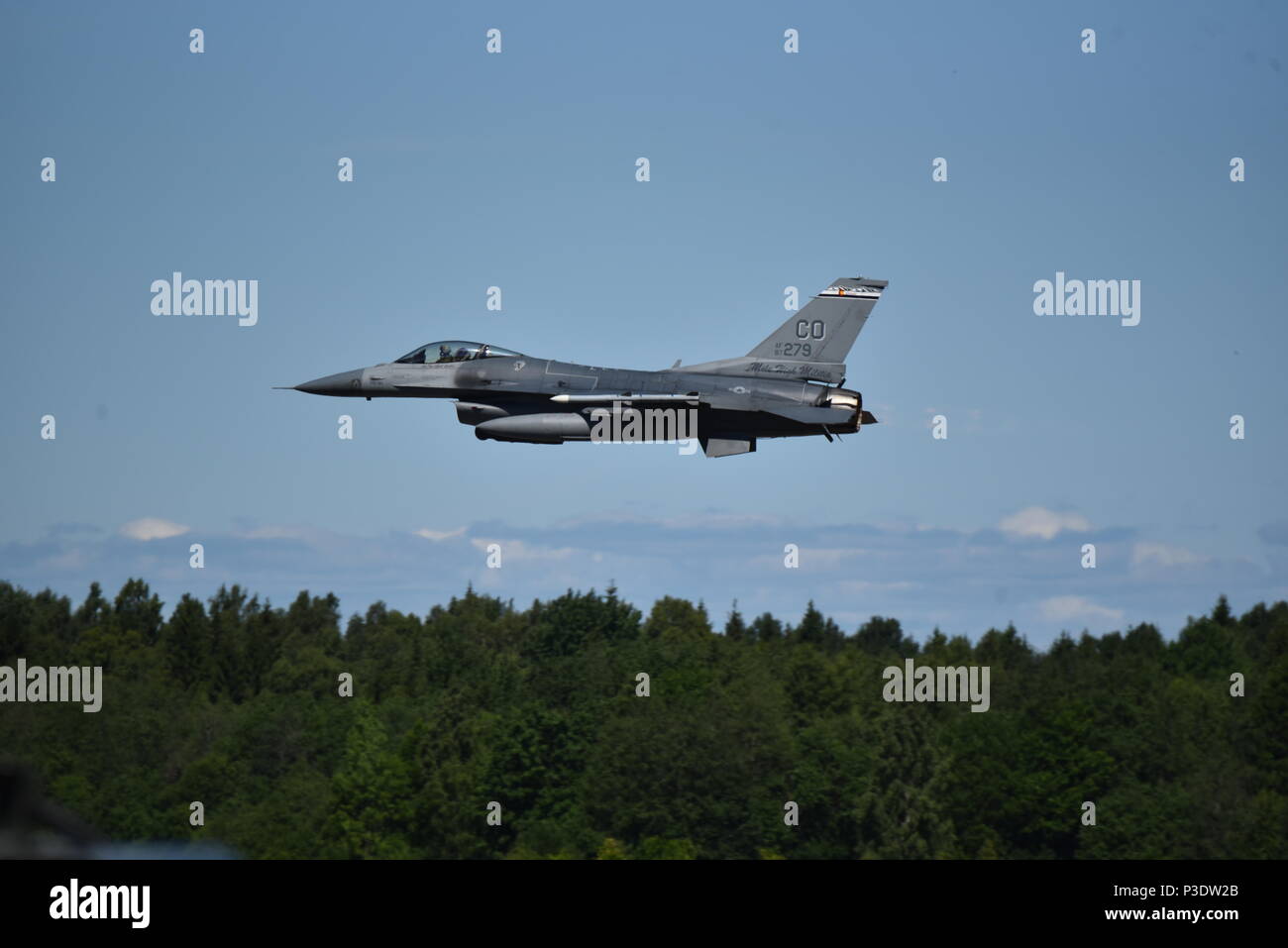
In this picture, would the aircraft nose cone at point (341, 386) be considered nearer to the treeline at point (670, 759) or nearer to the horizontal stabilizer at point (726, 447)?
the horizontal stabilizer at point (726, 447)

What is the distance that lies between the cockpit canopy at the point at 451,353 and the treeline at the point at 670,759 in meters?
33.6

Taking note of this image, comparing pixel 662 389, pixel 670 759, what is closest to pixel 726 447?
pixel 662 389

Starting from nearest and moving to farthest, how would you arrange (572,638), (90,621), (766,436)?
(766,436), (572,638), (90,621)

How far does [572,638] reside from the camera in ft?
378

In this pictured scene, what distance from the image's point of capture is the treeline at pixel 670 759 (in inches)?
2995

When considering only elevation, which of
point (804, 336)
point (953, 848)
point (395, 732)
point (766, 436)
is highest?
point (804, 336)

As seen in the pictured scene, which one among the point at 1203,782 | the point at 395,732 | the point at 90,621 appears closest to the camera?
the point at 1203,782

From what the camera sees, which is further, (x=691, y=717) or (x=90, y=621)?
(x=90, y=621)

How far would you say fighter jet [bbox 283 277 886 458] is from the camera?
39.5m
